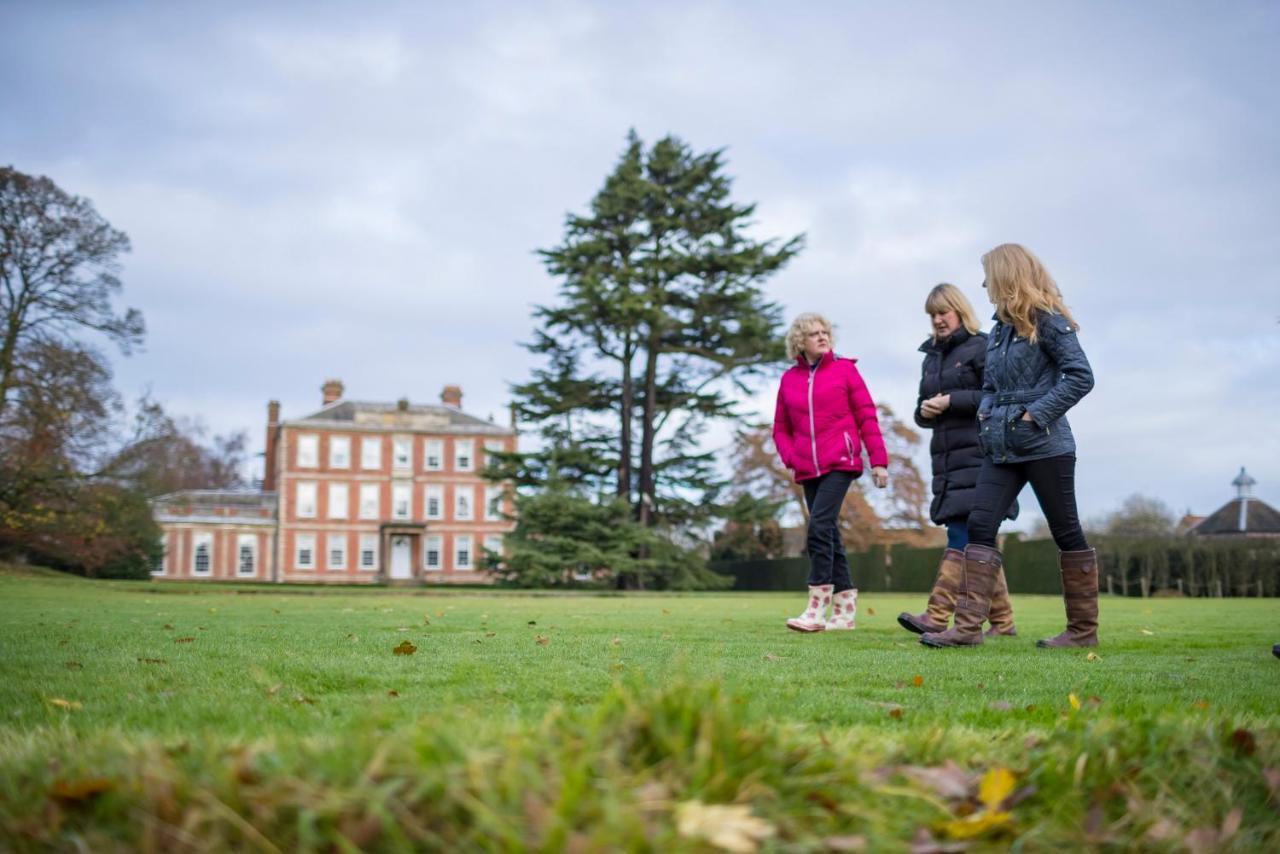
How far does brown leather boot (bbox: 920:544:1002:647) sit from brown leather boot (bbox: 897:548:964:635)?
0.49m

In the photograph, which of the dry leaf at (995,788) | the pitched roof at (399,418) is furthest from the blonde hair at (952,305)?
the pitched roof at (399,418)

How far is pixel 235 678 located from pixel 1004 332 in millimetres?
4345

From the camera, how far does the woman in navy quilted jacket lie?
5488 millimetres

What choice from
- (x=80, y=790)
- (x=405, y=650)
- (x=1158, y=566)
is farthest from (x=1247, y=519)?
(x=80, y=790)

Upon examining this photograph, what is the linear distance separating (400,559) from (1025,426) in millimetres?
58882

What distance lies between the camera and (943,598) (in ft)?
21.5

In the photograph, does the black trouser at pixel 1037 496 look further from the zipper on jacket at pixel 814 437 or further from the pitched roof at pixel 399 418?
the pitched roof at pixel 399 418

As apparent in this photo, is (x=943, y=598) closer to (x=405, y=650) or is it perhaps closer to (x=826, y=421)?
(x=826, y=421)

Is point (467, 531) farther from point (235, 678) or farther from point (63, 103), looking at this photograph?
point (235, 678)

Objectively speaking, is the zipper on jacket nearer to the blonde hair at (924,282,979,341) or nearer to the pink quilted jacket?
the pink quilted jacket

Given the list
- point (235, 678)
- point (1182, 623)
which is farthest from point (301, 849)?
point (1182, 623)

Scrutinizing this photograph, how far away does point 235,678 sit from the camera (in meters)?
4.11

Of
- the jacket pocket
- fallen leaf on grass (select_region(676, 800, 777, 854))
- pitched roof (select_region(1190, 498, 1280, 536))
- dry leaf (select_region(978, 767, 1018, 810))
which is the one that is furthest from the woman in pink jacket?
pitched roof (select_region(1190, 498, 1280, 536))

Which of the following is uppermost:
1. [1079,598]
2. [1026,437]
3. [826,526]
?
[1026,437]
